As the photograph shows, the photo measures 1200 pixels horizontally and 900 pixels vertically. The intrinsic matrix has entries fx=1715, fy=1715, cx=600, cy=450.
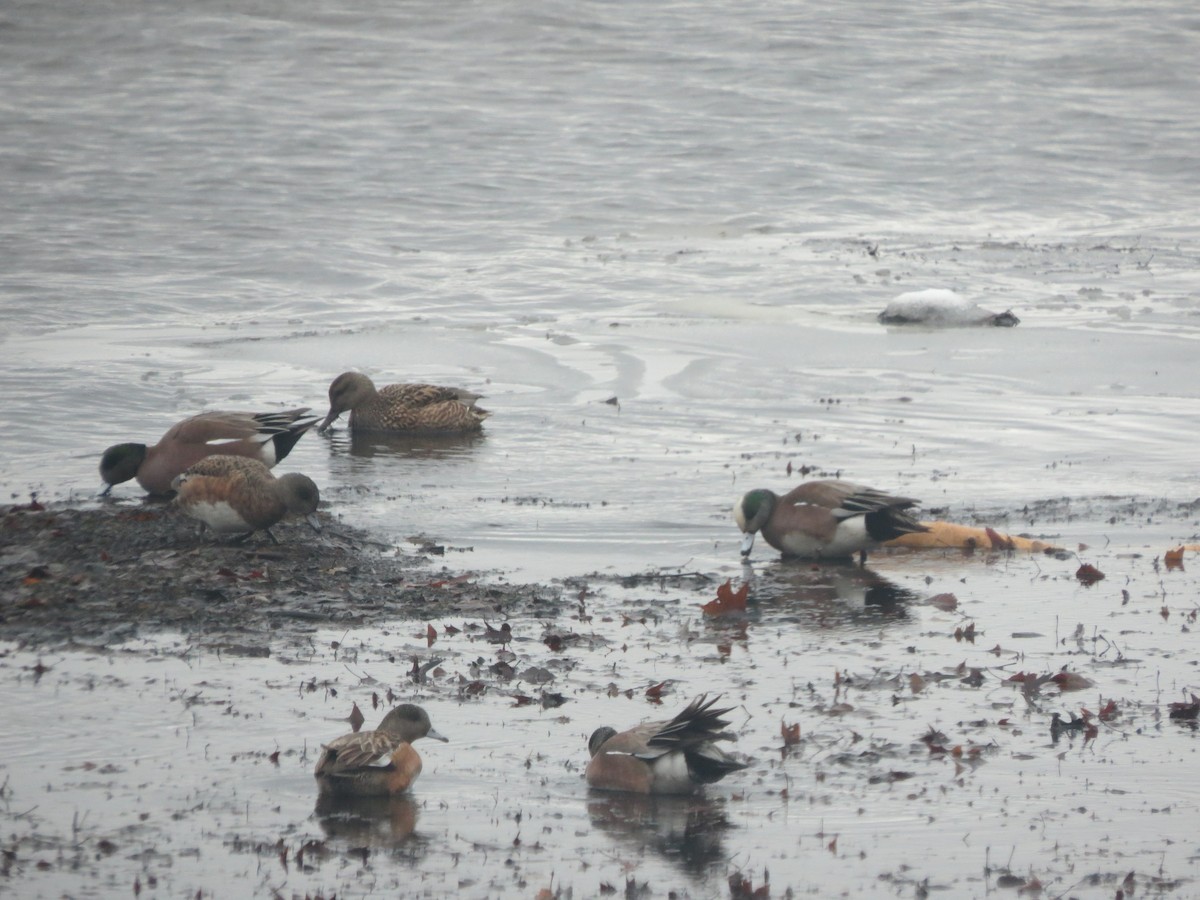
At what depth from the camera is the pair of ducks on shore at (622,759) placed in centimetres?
606

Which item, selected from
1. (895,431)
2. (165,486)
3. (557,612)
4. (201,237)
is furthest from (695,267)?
(557,612)

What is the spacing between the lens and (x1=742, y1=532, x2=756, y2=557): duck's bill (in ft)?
32.9

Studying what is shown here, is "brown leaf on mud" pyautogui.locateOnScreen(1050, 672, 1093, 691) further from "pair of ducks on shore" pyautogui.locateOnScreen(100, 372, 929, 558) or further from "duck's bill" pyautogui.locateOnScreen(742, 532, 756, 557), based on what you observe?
"duck's bill" pyautogui.locateOnScreen(742, 532, 756, 557)

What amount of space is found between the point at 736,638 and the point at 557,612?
3.11ft

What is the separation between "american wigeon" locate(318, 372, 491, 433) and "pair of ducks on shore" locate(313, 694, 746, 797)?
8044 mm

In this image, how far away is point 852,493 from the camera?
32.8ft

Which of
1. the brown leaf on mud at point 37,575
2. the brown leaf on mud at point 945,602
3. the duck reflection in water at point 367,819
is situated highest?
the brown leaf on mud at point 37,575

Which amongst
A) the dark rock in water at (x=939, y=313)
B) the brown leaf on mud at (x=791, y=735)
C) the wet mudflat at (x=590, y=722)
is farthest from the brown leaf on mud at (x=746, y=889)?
the dark rock in water at (x=939, y=313)

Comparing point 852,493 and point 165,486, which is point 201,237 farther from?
point 852,493

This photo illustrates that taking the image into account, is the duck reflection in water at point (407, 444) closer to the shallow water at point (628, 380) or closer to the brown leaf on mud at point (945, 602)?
the shallow water at point (628, 380)

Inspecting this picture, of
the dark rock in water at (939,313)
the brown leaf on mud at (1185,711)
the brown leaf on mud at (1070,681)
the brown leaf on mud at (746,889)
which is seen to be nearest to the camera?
the brown leaf on mud at (746,889)

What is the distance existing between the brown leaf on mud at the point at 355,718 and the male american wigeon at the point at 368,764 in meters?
0.38

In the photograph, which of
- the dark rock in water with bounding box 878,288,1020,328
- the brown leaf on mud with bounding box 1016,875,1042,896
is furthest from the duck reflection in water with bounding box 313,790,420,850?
the dark rock in water with bounding box 878,288,1020,328

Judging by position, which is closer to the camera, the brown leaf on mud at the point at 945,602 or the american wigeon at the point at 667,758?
the american wigeon at the point at 667,758
